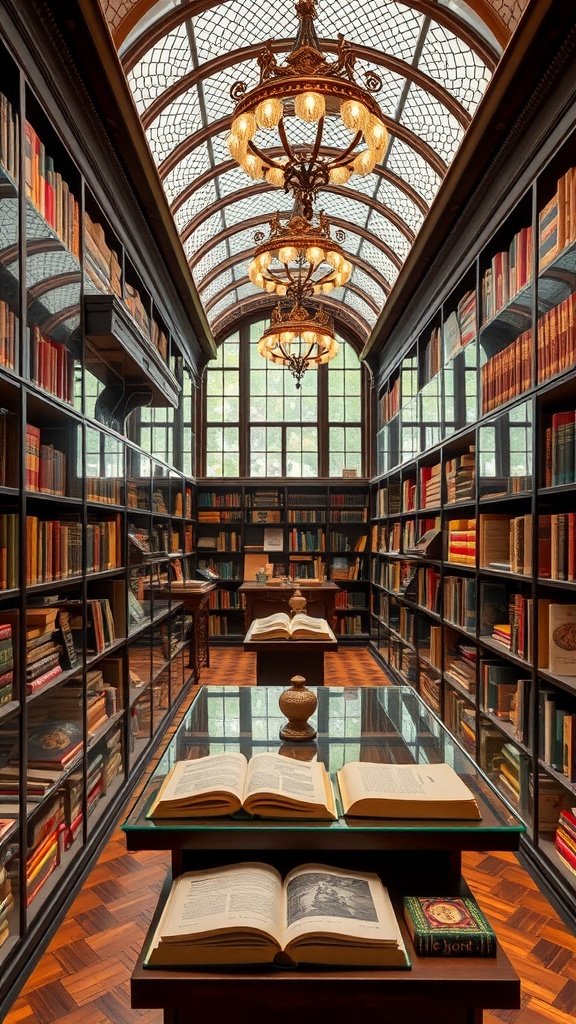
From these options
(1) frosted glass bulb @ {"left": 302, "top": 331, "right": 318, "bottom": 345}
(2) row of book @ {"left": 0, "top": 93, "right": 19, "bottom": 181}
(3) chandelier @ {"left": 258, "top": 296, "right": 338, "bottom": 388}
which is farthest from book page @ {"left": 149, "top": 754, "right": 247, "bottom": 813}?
(1) frosted glass bulb @ {"left": 302, "top": 331, "right": 318, "bottom": 345}

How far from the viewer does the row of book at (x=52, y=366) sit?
2.52 meters

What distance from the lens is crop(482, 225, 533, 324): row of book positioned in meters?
3.32

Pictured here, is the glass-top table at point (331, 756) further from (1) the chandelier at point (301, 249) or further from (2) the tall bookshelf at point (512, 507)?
(1) the chandelier at point (301, 249)

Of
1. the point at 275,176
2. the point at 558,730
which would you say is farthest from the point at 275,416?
the point at 558,730

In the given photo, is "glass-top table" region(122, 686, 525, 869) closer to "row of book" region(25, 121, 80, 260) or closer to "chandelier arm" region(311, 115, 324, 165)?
"row of book" region(25, 121, 80, 260)

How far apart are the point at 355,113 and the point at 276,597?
5.01m

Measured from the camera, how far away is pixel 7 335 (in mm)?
2193

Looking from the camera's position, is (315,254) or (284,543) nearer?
(315,254)

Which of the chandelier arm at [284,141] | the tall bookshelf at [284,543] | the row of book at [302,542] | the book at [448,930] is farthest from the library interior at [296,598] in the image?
the row of book at [302,542]

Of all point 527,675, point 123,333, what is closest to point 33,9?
point 123,333

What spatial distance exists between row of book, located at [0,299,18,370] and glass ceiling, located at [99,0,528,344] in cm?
212

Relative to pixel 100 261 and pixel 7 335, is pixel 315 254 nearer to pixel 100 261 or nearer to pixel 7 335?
pixel 100 261

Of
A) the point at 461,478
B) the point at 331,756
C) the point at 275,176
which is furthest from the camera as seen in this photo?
the point at 461,478

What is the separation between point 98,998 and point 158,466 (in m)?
3.80
